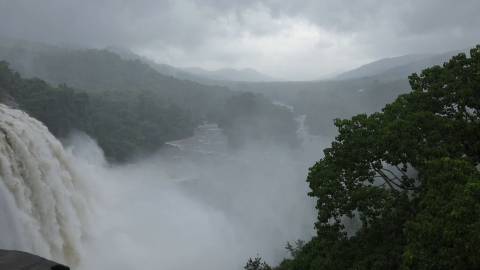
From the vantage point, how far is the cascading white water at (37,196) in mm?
21625

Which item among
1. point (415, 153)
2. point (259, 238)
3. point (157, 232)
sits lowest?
point (259, 238)

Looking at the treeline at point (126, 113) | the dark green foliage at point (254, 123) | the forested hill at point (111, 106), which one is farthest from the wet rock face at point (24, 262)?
the dark green foliage at point (254, 123)

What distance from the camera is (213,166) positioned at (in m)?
97.4

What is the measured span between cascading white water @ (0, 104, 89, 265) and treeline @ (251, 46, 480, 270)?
14152mm

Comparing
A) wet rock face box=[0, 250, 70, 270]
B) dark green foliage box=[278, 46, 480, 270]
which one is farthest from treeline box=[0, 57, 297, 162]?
dark green foliage box=[278, 46, 480, 270]

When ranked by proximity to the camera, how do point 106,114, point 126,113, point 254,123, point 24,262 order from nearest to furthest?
point 24,262 → point 106,114 → point 126,113 → point 254,123

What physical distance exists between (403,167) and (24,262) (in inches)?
492

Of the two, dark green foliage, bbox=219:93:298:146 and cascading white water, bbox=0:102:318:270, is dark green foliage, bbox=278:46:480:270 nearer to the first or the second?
cascading white water, bbox=0:102:318:270

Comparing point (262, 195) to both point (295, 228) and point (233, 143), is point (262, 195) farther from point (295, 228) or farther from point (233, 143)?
point (233, 143)

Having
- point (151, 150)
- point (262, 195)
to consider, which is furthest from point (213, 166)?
point (262, 195)

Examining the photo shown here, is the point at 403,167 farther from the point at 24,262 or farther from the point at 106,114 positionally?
the point at 106,114

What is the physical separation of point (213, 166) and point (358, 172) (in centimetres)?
8344

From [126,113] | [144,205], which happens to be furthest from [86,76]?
[144,205]

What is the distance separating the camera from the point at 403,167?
1473cm
